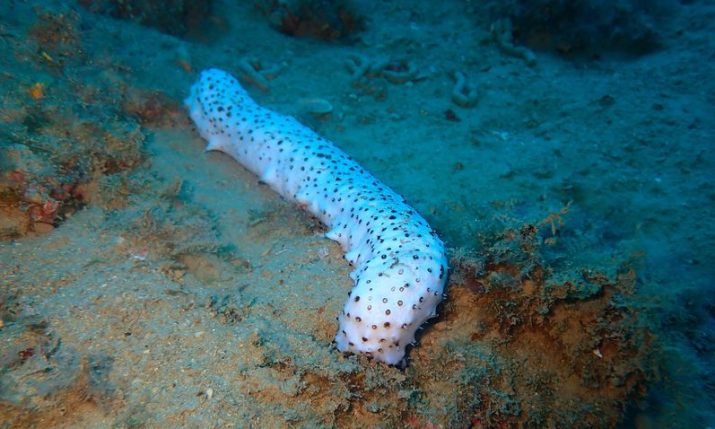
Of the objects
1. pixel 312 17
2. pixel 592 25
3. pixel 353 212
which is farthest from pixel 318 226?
pixel 592 25

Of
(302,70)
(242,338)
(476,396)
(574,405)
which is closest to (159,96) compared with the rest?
(302,70)

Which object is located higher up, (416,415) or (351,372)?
(351,372)

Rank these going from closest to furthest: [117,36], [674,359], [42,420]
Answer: [42,420] → [674,359] → [117,36]

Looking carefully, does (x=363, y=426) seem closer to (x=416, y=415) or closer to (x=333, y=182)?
(x=416, y=415)

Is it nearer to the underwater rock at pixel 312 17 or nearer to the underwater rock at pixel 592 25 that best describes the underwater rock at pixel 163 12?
the underwater rock at pixel 312 17

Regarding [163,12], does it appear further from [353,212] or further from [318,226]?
[353,212]

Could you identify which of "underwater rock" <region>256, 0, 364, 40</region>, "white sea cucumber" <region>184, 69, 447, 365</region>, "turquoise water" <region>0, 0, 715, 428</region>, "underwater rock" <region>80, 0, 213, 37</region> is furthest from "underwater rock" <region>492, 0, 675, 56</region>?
"underwater rock" <region>80, 0, 213, 37</region>

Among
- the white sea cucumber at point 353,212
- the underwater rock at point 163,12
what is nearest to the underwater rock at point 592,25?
the white sea cucumber at point 353,212
